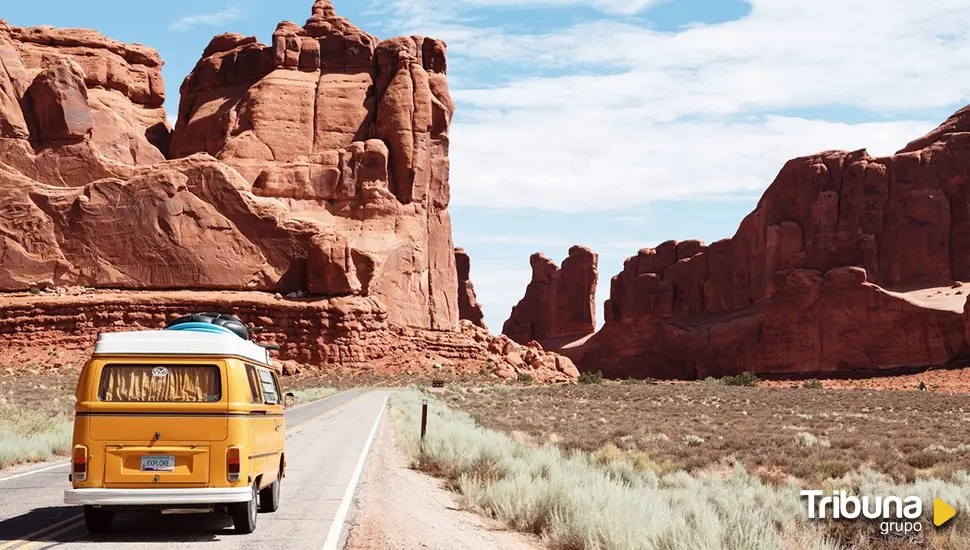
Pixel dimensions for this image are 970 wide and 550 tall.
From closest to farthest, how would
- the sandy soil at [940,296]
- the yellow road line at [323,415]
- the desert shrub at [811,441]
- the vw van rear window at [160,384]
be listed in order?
1. the vw van rear window at [160,384]
2. the desert shrub at [811,441]
3. the yellow road line at [323,415]
4. the sandy soil at [940,296]

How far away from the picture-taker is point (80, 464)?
1036 centimetres

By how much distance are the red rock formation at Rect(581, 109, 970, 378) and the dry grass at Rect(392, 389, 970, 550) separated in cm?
7644

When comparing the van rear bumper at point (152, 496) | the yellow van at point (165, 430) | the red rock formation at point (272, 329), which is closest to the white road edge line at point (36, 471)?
the yellow van at point (165, 430)

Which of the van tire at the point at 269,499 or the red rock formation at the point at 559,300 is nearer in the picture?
the van tire at the point at 269,499

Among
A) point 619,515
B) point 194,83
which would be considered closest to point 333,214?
point 194,83

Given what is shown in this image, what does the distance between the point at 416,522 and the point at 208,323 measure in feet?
13.3

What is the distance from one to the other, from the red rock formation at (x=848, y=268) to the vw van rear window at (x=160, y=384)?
3328 inches

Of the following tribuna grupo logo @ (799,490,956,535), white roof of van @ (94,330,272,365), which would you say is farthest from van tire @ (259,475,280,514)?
tribuna grupo logo @ (799,490,956,535)

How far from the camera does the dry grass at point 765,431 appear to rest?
19.4m

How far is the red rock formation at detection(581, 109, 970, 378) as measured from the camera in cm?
9194

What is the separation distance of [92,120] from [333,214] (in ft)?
70.9

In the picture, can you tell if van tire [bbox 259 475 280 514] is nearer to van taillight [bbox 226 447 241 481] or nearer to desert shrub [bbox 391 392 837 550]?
van taillight [bbox 226 447 241 481]

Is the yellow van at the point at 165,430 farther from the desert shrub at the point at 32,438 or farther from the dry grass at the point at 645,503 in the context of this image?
the desert shrub at the point at 32,438

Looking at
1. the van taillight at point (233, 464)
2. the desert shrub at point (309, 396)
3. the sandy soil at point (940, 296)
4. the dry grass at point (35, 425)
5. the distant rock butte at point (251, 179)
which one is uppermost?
the distant rock butte at point (251, 179)
